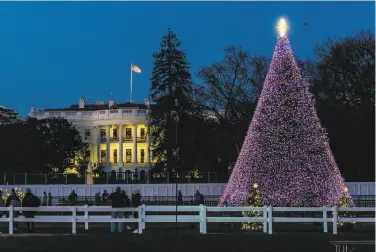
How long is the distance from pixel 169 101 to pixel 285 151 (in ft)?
138

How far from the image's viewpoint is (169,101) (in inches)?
2975

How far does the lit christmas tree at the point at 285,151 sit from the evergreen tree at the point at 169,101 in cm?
3591

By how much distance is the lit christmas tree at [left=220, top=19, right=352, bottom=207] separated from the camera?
3300 centimetres

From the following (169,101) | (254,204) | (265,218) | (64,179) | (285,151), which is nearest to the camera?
(265,218)

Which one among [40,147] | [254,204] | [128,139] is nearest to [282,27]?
[254,204]

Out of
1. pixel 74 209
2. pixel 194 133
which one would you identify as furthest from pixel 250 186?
pixel 194 133

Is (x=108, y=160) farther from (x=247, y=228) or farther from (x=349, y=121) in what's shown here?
(x=247, y=228)

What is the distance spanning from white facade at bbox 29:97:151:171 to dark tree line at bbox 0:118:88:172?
17.6m

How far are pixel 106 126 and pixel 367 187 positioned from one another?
83.7 meters

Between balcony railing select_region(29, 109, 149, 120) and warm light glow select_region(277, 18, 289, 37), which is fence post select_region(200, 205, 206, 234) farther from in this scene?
balcony railing select_region(29, 109, 149, 120)

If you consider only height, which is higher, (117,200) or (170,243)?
(117,200)

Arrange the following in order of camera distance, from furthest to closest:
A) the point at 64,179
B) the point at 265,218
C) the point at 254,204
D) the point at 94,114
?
the point at 94,114, the point at 64,179, the point at 254,204, the point at 265,218

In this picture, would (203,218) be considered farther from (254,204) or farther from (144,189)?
(144,189)

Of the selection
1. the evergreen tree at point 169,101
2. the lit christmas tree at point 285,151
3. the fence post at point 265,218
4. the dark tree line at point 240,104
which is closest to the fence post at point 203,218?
the fence post at point 265,218
